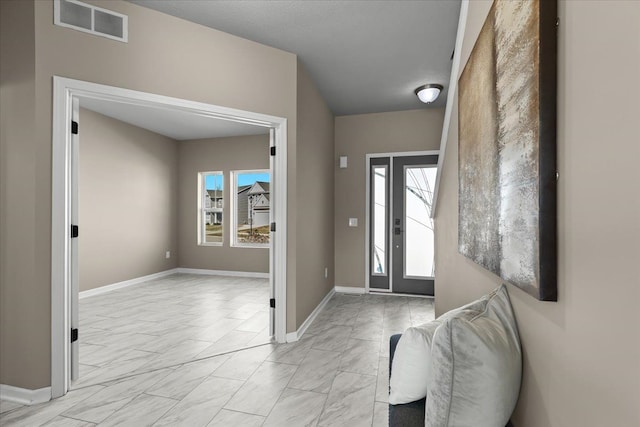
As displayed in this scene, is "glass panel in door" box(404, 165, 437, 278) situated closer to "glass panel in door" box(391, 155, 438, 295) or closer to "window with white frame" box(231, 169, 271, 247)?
"glass panel in door" box(391, 155, 438, 295)

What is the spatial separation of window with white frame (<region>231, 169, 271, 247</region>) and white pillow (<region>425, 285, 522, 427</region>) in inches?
221

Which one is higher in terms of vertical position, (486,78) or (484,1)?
(484,1)

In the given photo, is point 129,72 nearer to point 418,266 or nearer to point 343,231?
point 343,231

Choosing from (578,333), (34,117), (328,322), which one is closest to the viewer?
(578,333)

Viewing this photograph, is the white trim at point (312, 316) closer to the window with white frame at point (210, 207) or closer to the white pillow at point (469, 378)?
the white pillow at point (469, 378)

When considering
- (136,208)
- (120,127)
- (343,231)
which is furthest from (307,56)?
(136,208)

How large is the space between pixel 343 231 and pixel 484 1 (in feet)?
12.3

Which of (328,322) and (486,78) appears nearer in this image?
(486,78)

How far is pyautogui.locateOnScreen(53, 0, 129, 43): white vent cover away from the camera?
6.89 ft

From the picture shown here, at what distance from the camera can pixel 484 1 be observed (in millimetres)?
1380

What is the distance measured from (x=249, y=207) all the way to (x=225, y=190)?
60cm

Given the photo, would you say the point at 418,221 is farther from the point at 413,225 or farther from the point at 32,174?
the point at 32,174

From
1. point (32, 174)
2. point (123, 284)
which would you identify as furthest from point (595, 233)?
point (123, 284)

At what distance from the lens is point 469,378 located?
0.86 metres
